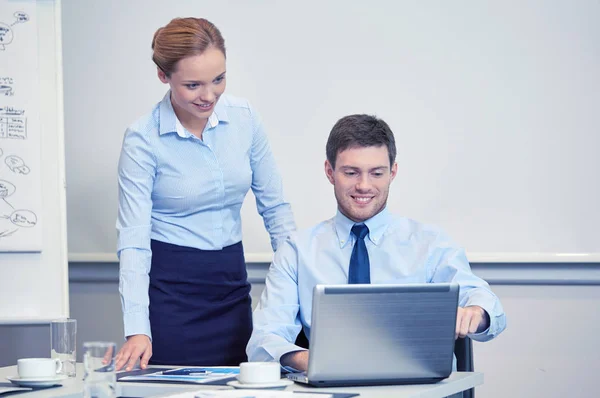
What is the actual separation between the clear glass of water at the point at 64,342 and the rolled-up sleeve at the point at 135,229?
0.28m

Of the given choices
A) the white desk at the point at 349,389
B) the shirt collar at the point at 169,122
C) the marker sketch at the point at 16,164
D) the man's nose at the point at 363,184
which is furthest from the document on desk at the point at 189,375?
the marker sketch at the point at 16,164

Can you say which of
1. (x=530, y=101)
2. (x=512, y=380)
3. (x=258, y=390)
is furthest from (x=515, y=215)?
(x=258, y=390)

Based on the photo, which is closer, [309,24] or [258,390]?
[258,390]

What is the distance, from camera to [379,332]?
4.59 feet

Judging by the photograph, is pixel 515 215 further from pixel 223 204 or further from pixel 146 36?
pixel 146 36

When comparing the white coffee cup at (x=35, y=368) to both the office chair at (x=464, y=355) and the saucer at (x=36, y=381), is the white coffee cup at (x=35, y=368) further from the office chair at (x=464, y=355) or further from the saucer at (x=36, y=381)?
the office chair at (x=464, y=355)

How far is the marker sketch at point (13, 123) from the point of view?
2.81 m

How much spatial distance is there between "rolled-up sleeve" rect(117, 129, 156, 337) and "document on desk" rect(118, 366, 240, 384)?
0.35 m

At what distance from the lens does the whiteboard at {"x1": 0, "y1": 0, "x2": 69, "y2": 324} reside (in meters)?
2.81

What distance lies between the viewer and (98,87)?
10.7 feet

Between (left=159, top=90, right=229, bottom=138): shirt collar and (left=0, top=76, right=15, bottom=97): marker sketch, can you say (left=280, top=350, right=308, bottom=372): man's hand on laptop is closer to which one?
(left=159, top=90, right=229, bottom=138): shirt collar

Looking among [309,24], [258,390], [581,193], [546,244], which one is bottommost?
[258,390]

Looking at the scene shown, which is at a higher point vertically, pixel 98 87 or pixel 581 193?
pixel 98 87

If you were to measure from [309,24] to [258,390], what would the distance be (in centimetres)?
192
